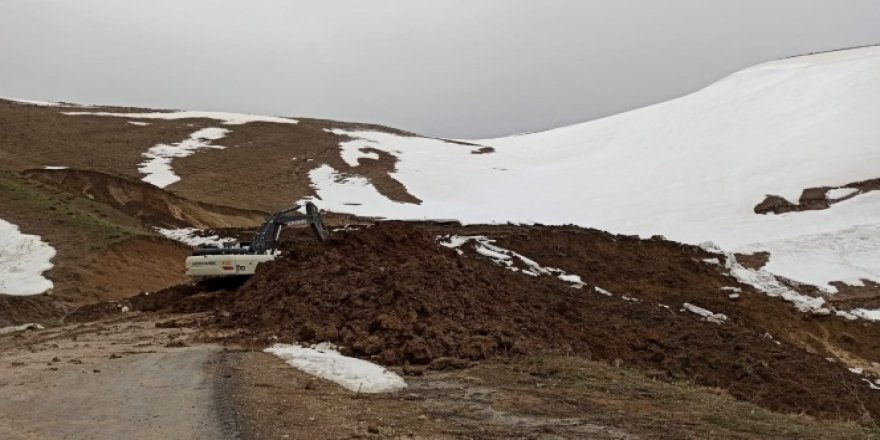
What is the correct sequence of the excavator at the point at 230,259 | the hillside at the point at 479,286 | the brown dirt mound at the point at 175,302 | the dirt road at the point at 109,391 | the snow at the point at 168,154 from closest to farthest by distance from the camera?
the dirt road at the point at 109,391 → the hillside at the point at 479,286 → the brown dirt mound at the point at 175,302 → the excavator at the point at 230,259 → the snow at the point at 168,154

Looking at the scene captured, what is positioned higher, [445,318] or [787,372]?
[445,318]

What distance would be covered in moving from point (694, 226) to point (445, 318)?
23.2 m

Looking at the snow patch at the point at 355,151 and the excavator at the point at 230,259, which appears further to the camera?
the snow patch at the point at 355,151

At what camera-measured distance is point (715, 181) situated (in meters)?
37.0

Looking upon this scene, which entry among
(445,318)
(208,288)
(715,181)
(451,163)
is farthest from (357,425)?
(451,163)

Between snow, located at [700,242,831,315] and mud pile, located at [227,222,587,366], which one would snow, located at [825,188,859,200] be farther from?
mud pile, located at [227,222,587,366]

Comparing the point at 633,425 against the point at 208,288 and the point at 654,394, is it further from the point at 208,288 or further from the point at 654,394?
the point at 208,288

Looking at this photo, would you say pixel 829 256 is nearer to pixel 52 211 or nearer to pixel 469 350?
pixel 469 350

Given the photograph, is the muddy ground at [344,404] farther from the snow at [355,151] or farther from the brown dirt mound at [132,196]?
the snow at [355,151]

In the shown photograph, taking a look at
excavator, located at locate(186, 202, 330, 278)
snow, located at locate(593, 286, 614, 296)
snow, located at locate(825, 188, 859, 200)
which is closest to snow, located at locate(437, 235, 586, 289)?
snow, located at locate(593, 286, 614, 296)

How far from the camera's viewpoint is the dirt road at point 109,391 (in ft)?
19.7

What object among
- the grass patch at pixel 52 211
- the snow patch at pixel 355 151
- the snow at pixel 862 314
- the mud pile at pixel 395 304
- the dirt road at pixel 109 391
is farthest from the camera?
the snow patch at pixel 355 151

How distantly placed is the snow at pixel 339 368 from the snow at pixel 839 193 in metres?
27.7

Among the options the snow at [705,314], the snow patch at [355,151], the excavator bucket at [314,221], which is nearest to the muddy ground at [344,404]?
the excavator bucket at [314,221]
